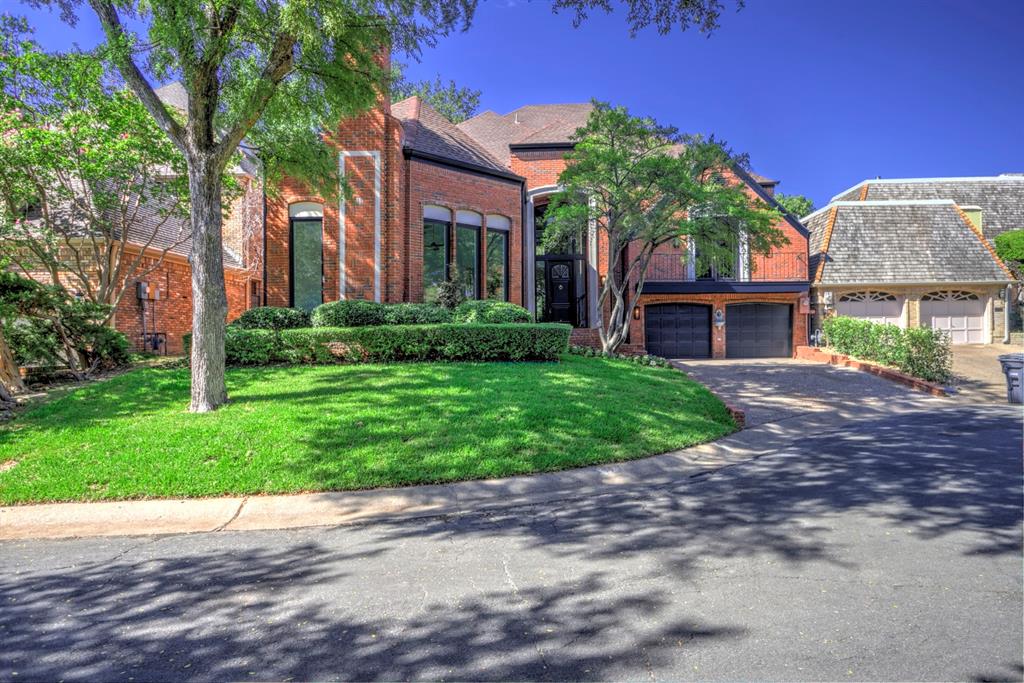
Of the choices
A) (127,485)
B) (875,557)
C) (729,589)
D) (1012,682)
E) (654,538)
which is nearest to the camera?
(1012,682)

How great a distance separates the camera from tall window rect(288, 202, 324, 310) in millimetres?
14719

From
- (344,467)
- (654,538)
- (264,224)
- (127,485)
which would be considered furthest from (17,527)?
(264,224)

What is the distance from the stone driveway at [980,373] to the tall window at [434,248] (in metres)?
13.2

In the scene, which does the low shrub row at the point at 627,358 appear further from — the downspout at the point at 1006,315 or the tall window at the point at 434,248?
the downspout at the point at 1006,315

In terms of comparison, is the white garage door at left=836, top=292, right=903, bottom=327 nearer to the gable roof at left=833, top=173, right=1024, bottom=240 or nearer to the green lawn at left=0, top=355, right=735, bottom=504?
the gable roof at left=833, top=173, right=1024, bottom=240

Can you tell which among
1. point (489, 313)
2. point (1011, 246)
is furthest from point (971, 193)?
point (489, 313)

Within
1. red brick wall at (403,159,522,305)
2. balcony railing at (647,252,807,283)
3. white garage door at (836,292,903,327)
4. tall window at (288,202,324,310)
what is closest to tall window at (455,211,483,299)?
red brick wall at (403,159,522,305)

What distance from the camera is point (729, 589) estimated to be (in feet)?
11.7

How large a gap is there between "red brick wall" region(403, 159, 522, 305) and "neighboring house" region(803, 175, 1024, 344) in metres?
12.6

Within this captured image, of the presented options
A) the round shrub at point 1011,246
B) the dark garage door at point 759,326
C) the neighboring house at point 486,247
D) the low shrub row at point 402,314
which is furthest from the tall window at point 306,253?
the round shrub at point 1011,246

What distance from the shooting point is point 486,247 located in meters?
16.9

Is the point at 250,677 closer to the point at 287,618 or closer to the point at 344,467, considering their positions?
the point at 287,618

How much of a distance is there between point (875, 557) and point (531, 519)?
265 centimetres

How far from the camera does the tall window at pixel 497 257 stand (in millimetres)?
17141
